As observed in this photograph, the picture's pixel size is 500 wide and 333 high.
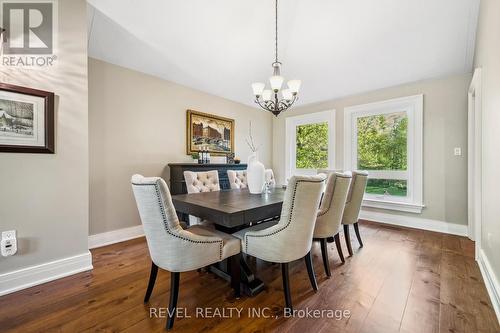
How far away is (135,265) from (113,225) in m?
0.96

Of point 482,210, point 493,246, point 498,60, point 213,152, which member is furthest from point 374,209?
point 213,152

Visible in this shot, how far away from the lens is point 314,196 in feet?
5.07

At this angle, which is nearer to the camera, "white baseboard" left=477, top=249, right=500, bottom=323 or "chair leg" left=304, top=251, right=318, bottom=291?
"white baseboard" left=477, top=249, right=500, bottom=323

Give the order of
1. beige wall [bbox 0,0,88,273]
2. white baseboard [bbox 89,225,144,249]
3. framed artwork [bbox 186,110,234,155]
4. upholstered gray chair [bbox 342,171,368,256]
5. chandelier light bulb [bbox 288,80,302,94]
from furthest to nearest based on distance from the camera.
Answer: framed artwork [bbox 186,110,234,155] → white baseboard [bbox 89,225,144,249] → upholstered gray chair [bbox 342,171,368,256] → chandelier light bulb [bbox 288,80,302,94] → beige wall [bbox 0,0,88,273]

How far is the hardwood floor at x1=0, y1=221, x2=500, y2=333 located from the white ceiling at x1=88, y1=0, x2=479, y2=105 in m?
2.59

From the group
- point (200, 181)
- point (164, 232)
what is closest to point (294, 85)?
point (200, 181)

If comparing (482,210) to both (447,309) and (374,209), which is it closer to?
(447,309)

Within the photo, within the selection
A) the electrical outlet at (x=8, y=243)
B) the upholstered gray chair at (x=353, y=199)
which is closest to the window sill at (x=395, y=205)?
the upholstered gray chair at (x=353, y=199)

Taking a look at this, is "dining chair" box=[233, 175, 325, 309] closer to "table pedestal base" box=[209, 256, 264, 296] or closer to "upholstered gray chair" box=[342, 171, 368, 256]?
"table pedestal base" box=[209, 256, 264, 296]

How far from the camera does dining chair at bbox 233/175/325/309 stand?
4.91 feet

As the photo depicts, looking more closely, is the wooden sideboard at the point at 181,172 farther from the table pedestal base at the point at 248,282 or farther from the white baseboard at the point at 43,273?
the table pedestal base at the point at 248,282

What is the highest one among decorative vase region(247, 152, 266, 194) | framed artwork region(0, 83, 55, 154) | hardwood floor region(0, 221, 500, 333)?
framed artwork region(0, 83, 55, 154)

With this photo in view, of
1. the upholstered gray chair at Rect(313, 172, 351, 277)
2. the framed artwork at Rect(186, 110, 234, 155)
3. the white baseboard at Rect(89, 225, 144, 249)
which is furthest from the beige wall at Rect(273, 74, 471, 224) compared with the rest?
the white baseboard at Rect(89, 225, 144, 249)

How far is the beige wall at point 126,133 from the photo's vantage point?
110 inches
